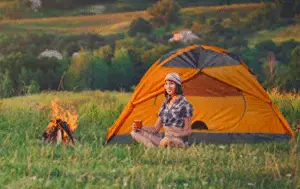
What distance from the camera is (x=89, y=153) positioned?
8.55 m

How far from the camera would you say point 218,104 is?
39.0 ft

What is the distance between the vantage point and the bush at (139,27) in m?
55.1

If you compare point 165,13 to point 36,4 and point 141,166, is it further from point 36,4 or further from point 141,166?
point 141,166

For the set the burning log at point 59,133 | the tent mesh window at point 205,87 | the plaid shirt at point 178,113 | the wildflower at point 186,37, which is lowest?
the burning log at point 59,133

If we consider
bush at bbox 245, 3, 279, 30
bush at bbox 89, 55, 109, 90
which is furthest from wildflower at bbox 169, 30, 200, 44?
bush at bbox 89, 55, 109, 90

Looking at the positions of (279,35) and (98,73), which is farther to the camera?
(279,35)

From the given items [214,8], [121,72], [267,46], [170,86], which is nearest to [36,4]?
[121,72]

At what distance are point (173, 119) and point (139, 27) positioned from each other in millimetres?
45871

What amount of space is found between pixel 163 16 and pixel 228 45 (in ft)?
25.9

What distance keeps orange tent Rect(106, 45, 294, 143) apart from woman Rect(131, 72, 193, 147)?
124cm

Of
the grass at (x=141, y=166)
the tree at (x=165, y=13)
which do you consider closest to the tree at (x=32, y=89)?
the grass at (x=141, y=166)

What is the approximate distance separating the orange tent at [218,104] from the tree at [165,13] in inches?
1744

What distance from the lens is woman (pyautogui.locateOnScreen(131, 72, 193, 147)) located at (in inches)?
372

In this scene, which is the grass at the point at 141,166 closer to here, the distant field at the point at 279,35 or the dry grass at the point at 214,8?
the distant field at the point at 279,35
